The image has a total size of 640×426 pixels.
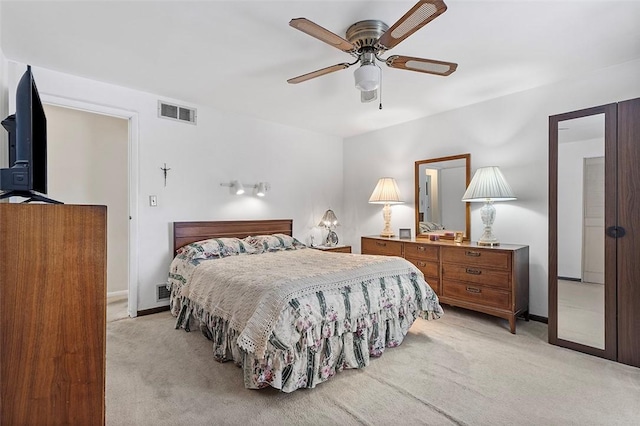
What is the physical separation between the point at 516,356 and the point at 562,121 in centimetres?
199

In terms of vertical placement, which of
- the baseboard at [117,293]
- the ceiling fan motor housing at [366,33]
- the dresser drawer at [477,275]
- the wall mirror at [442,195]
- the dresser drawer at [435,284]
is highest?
the ceiling fan motor housing at [366,33]

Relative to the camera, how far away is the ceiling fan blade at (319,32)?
69.5 inches

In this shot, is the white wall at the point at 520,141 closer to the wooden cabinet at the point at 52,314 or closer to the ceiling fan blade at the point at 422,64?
the ceiling fan blade at the point at 422,64

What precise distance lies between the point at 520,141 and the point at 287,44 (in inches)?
106

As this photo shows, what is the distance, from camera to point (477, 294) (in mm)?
3301

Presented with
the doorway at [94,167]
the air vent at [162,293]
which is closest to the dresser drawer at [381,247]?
the air vent at [162,293]

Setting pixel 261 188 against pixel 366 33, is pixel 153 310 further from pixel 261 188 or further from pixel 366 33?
pixel 366 33

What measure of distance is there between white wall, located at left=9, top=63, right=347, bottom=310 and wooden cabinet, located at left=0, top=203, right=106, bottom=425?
2651 millimetres

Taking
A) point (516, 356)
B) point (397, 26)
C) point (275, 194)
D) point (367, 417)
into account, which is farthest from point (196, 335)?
point (397, 26)

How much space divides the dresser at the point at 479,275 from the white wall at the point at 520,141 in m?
0.23

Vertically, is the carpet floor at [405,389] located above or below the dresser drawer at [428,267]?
below

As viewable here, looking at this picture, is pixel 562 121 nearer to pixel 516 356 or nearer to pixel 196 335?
pixel 516 356

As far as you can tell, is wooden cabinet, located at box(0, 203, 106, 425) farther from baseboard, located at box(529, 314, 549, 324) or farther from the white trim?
baseboard, located at box(529, 314, 549, 324)

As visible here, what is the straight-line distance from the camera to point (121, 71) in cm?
304
